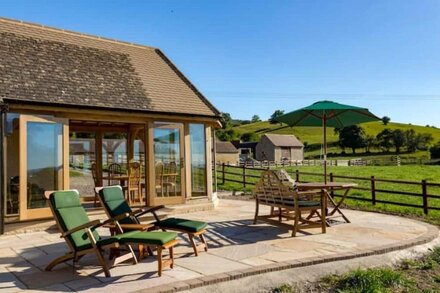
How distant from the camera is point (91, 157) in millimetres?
11336

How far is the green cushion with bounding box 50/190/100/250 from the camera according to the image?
482 centimetres

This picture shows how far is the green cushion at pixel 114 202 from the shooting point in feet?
18.8

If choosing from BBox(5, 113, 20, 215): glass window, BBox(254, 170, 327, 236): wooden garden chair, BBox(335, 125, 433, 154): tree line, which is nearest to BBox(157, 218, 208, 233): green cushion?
BBox(254, 170, 327, 236): wooden garden chair

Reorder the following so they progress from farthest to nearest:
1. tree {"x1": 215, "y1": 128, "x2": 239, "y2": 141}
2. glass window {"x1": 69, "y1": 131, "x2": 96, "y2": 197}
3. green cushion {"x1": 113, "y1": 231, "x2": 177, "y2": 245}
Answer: tree {"x1": 215, "y1": 128, "x2": 239, "y2": 141} → glass window {"x1": 69, "y1": 131, "x2": 96, "y2": 197} → green cushion {"x1": 113, "y1": 231, "x2": 177, "y2": 245}

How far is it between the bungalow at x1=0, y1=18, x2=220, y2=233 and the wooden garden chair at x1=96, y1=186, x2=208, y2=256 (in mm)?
2734

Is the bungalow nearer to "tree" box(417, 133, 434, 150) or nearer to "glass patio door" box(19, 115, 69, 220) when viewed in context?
"glass patio door" box(19, 115, 69, 220)

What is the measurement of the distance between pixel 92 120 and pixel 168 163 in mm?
2193

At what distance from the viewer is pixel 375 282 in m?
4.40

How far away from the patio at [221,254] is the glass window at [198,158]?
2.01 metres

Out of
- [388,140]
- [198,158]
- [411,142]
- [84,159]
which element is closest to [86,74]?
[84,159]

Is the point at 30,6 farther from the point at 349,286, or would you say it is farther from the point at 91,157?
the point at 349,286

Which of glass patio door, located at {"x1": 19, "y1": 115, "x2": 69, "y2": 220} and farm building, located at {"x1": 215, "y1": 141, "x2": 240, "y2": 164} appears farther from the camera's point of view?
farm building, located at {"x1": 215, "y1": 141, "x2": 240, "y2": 164}

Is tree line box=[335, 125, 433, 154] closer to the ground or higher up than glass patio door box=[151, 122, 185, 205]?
higher up

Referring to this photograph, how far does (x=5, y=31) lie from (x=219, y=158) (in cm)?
4728
